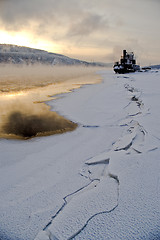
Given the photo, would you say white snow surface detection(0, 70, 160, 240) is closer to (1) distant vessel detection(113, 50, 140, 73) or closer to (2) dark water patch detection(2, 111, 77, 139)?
(2) dark water patch detection(2, 111, 77, 139)

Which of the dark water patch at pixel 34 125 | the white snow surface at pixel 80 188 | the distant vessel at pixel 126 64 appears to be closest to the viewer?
the white snow surface at pixel 80 188


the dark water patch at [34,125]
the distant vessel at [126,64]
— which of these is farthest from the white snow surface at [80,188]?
the distant vessel at [126,64]

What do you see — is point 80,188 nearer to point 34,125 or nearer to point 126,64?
point 34,125

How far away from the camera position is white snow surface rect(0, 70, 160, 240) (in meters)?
1.29

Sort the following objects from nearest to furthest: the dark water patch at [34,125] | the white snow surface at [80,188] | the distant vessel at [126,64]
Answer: the white snow surface at [80,188]
the dark water patch at [34,125]
the distant vessel at [126,64]

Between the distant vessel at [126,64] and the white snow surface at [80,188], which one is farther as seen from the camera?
the distant vessel at [126,64]

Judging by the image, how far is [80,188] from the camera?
6.10 ft

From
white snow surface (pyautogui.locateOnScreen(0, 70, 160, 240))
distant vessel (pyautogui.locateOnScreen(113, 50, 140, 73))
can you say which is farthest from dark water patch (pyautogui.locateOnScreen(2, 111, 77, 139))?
distant vessel (pyautogui.locateOnScreen(113, 50, 140, 73))

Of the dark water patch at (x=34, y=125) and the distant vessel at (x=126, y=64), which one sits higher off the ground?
the distant vessel at (x=126, y=64)

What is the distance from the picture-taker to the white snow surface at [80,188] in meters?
1.29

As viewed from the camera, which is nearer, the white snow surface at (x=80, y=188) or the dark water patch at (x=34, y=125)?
the white snow surface at (x=80, y=188)

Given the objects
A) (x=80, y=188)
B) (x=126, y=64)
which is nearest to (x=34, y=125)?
(x=80, y=188)

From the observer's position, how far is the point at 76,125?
14.1ft

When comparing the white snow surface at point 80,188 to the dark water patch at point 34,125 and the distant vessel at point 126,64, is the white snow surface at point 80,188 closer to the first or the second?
the dark water patch at point 34,125
